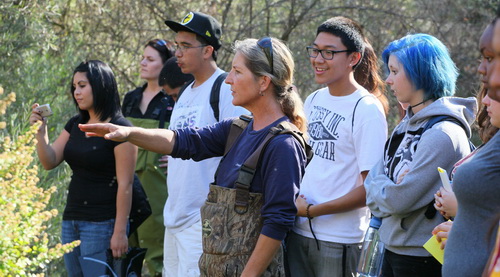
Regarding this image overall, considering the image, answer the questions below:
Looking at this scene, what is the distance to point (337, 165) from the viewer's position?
409cm

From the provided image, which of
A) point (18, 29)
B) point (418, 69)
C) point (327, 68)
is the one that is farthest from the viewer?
point (18, 29)

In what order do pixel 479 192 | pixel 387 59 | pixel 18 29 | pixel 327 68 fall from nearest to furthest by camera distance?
pixel 479 192 → pixel 387 59 → pixel 327 68 → pixel 18 29

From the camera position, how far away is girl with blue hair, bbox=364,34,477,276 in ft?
11.1

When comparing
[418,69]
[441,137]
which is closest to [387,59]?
[418,69]

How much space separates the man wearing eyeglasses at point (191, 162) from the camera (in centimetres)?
450

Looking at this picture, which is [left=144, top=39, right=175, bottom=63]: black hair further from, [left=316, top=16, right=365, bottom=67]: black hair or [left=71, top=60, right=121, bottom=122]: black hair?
[left=316, top=16, right=365, bottom=67]: black hair

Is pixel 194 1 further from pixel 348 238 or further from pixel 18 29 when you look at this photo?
pixel 348 238

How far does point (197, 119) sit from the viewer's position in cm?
459

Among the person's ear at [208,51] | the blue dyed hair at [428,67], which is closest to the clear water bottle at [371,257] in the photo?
the blue dyed hair at [428,67]

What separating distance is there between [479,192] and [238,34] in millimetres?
6079

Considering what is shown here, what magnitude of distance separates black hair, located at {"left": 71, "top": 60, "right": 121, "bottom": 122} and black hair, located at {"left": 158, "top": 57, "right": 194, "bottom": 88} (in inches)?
28.5

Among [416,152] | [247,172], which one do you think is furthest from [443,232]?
[247,172]

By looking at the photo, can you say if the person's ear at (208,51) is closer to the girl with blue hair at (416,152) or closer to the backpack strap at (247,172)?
the girl with blue hair at (416,152)

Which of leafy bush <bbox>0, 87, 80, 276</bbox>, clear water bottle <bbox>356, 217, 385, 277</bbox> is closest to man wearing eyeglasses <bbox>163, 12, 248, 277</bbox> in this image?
leafy bush <bbox>0, 87, 80, 276</bbox>
